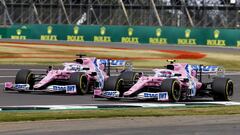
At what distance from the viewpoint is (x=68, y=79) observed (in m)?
19.5

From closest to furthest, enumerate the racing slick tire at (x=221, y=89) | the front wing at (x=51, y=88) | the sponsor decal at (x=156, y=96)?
1. the sponsor decal at (x=156, y=96)
2. the racing slick tire at (x=221, y=89)
3. the front wing at (x=51, y=88)

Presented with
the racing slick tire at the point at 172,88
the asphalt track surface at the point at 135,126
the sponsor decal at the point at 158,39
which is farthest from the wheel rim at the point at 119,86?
the sponsor decal at the point at 158,39

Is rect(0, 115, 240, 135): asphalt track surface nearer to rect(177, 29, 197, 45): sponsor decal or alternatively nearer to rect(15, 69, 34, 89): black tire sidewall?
rect(15, 69, 34, 89): black tire sidewall

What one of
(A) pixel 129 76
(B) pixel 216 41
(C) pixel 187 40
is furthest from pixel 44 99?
(C) pixel 187 40

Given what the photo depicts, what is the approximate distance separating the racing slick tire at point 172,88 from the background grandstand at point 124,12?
140 feet

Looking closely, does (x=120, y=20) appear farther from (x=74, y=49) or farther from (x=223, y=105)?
(x=223, y=105)

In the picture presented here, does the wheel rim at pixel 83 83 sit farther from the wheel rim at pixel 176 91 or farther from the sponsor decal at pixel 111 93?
the wheel rim at pixel 176 91

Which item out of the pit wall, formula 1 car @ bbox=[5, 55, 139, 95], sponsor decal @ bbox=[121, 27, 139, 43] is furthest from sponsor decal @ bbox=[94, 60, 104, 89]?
sponsor decal @ bbox=[121, 27, 139, 43]

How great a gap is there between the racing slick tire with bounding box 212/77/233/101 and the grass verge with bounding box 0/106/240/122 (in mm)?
2320

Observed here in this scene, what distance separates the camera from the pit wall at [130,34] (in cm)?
5379

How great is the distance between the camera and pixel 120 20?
64.4 meters

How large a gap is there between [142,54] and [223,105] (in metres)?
25.1

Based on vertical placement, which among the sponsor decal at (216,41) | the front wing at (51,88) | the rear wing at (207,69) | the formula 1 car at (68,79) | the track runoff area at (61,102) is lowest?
the track runoff area at (61,102)

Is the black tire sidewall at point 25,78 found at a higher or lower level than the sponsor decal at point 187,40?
lower
